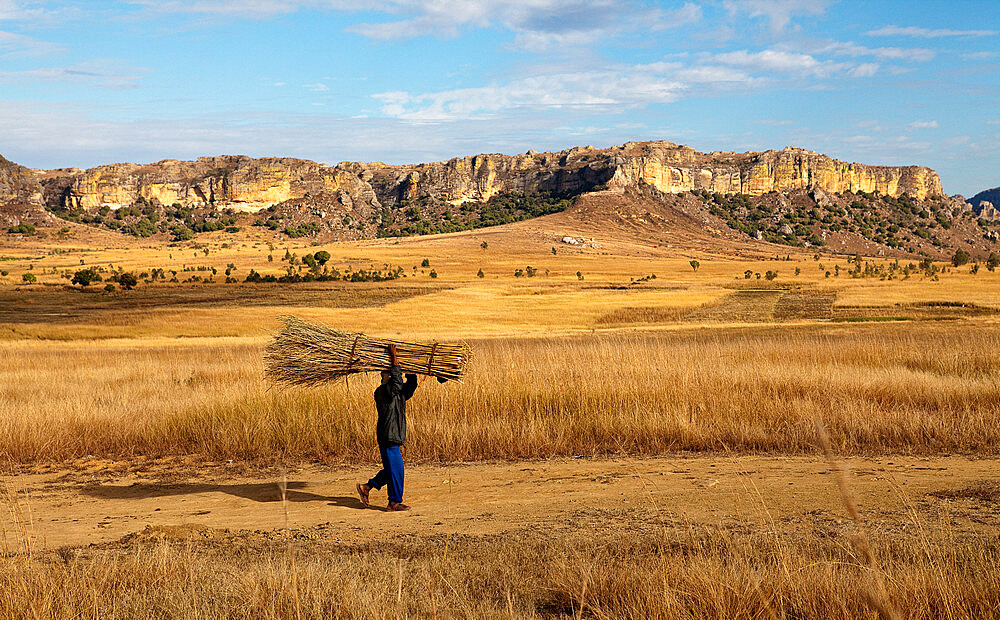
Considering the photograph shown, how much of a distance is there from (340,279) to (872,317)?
54521mm

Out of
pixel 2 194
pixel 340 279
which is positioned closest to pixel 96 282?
pixel 340 279

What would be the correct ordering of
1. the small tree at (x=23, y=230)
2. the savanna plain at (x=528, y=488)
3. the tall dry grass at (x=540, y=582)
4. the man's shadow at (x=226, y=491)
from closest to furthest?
the tall dry grass at (x=540, y=582) → the savanna plain at (x=528, y=488) → the man's shadow at (x=226, y=491) → the small tree at (x=23, y=230)

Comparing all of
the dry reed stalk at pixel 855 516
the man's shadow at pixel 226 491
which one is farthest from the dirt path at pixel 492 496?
the dry reed stalk at pixel 855 516

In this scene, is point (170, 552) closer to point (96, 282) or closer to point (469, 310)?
point (469, 310)

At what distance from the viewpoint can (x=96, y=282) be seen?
7269cm

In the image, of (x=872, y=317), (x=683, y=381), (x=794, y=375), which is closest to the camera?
(x=683, y=381)

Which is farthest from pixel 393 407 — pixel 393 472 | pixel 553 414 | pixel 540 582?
pixel 553 414

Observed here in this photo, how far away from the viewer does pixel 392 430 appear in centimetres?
861

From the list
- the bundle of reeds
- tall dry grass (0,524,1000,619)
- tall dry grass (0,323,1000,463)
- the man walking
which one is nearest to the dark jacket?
the man walking

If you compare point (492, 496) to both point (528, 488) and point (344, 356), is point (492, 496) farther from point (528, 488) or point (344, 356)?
point (344, 356)

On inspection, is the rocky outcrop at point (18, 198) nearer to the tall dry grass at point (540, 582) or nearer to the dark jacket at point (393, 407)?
the dark jacket at point (393, 407)

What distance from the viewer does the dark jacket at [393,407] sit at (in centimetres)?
859

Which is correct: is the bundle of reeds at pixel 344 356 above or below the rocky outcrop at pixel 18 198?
below

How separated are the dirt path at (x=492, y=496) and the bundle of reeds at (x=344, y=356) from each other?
1.57 metres
